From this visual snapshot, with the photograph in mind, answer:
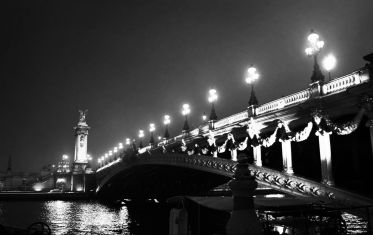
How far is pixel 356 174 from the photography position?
24.3 meters

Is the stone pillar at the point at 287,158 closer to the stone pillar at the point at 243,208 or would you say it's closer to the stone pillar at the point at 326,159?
the stone pillar at the point at 326,159

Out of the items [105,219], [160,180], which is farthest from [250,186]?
[160,180]

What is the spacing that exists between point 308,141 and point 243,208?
20981 millimetres

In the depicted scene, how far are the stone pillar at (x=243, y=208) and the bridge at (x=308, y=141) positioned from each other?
7800mm

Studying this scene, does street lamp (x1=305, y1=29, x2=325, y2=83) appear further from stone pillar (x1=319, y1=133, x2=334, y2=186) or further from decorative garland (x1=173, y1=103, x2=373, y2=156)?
stone pillar (x1=319, y1=133, x2=334, y2=186)

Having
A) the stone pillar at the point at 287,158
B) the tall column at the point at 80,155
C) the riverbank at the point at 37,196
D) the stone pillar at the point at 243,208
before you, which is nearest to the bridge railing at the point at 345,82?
the stone pillar at the point at 287,158

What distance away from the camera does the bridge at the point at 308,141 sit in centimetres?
1914

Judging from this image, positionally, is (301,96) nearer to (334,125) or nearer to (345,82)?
(345,82)

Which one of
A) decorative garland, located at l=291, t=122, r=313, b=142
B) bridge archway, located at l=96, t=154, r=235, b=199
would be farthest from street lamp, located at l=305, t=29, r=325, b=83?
bridge archway, located at l=96, t=154, r=235, b=199

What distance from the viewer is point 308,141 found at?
90.4ft

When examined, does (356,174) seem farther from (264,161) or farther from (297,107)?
(264,161)

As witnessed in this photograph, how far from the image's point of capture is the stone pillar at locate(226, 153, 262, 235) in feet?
24.5

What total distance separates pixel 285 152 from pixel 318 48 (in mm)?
6106

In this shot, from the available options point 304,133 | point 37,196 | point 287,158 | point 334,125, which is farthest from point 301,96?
point 37,196
